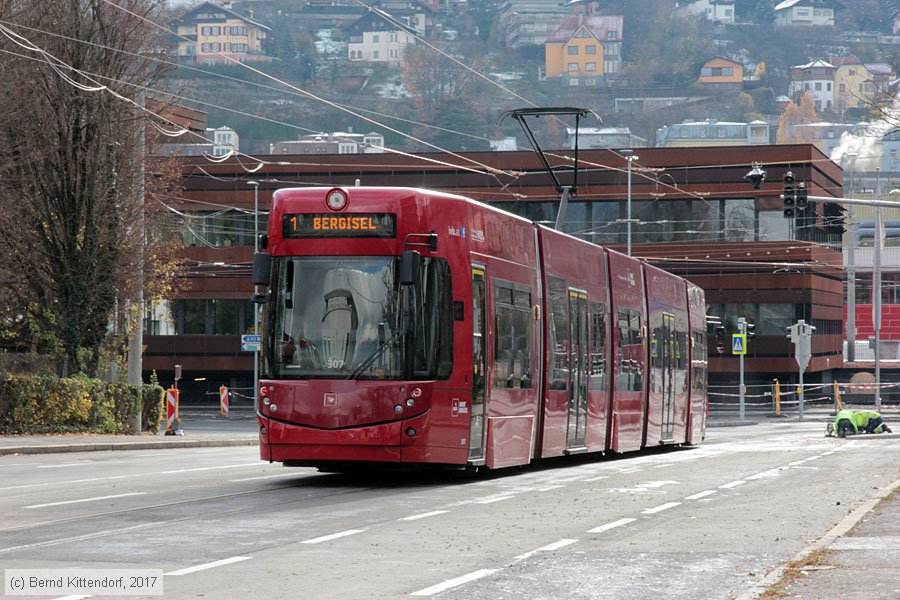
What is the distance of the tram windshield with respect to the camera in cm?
1739

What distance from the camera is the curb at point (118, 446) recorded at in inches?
1083

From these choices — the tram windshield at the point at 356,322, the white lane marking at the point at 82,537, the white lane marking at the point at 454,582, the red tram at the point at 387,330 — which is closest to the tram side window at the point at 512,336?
the red tram at the point at 387,330

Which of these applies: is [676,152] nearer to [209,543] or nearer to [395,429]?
[395,429]

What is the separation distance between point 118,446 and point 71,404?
4.17 metres

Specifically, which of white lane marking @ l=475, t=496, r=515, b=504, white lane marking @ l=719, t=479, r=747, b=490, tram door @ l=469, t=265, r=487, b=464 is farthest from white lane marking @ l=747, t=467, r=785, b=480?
white lane marking @ l=475, t=496, r=515, b=504

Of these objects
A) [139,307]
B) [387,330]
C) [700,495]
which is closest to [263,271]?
[387,330]

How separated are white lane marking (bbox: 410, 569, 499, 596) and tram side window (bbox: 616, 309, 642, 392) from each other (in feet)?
49.6

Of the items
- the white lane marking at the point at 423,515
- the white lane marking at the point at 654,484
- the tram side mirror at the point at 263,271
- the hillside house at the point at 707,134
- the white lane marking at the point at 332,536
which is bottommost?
the white lane marking at the point at 654,484

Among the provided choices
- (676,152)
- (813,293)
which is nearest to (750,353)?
(813,293)

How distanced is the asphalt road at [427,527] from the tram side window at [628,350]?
3.11 m

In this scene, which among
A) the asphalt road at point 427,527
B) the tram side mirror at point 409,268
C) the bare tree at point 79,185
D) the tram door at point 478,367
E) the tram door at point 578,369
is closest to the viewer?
the asphalt road at point 427,527

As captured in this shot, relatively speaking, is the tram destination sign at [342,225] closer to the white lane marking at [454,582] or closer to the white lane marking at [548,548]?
the white lane marking at [548,548]

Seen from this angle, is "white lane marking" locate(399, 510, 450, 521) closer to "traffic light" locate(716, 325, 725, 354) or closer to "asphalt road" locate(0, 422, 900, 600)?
"asphalt road" locate(0, 422, 900, 600)

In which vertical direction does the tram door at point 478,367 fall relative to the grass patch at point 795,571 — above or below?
above
